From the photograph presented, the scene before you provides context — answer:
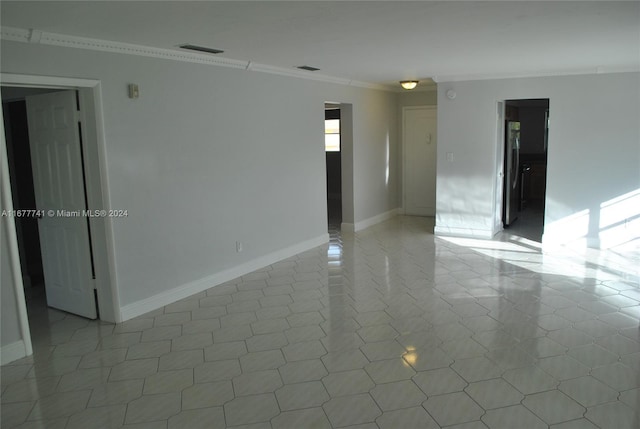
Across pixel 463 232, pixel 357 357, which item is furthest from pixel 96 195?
pixel 463 232

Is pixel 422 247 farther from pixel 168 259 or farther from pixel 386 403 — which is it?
pixel 386 403

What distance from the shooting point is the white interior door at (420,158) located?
8.85m

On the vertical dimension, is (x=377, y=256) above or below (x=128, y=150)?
below

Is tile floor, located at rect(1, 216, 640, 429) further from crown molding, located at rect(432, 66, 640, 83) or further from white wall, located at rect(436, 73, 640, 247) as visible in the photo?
crown molding, located at rect(432, 66, 640, 83)

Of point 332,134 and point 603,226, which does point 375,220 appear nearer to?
point 332,134

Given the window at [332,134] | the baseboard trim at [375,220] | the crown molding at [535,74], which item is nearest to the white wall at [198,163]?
the baseboard trim at [375,220]

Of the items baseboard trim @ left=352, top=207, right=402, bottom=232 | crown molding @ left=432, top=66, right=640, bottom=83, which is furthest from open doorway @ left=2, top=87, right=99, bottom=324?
crown molding @ left=432, top=66, right=640, bottom=83

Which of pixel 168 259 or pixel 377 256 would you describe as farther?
pixel 377 256

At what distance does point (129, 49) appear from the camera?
4176 mm

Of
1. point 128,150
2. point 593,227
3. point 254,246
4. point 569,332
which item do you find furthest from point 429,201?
point 128,150

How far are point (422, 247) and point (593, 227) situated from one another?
223 centimetres

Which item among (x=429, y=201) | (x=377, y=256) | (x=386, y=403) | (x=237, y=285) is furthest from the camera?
(x=429, y=201)

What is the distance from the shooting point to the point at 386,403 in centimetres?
294

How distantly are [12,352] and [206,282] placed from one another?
1.91 meters
